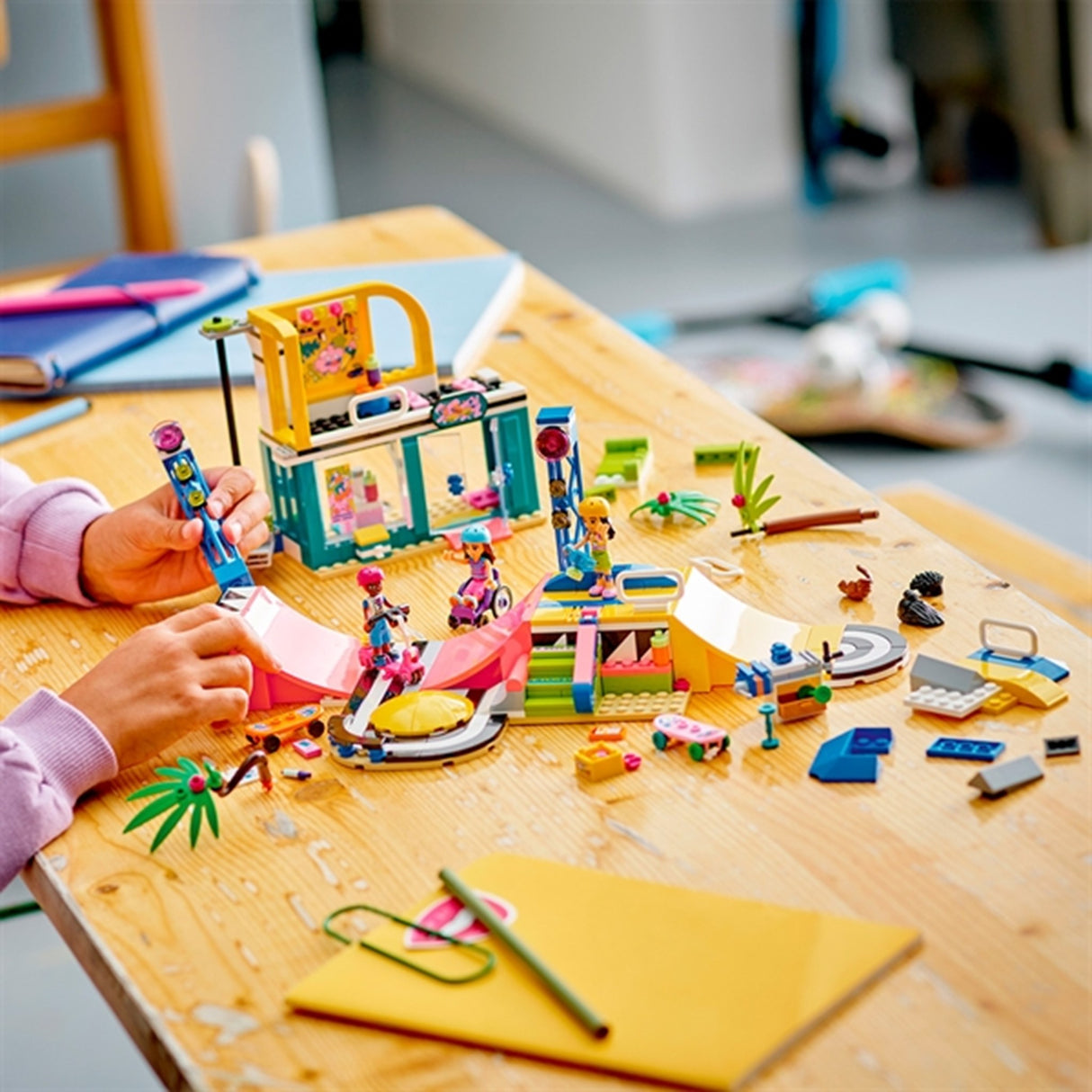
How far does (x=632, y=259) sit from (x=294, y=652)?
99.4 inches

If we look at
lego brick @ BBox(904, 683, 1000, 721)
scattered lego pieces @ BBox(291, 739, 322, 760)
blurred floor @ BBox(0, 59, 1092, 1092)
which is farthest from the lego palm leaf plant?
blurred floor @ BBox(0, 59, 1092, 1092)

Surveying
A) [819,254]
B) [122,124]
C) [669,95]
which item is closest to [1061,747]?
[122,124]

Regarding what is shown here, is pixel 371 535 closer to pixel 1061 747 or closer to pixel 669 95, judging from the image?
pixel 1061 747

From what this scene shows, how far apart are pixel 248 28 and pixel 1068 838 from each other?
210 cm

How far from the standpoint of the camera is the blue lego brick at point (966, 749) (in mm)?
789

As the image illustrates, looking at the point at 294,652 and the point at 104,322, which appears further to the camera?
the point at 104,322

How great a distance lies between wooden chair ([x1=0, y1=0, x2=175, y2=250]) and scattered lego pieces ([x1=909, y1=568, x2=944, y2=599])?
176cm

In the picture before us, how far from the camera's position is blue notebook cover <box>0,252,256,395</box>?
1.36 metres

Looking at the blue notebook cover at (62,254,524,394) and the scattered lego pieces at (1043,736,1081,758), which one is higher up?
the blue notebook cover at (62,254,524,394)

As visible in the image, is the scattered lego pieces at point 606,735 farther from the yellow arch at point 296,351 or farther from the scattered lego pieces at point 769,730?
the yellow arch at point 296,351

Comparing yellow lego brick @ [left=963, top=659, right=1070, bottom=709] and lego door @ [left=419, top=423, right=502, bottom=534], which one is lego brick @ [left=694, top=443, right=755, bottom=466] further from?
yellow lego brick @ [left=963, top=659, right=1070, bottom=709]

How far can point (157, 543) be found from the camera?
39.7 inches

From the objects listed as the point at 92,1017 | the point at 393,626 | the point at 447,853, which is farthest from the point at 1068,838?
the point at 92,1017

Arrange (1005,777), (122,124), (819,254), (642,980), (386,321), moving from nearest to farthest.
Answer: (642,980) < (1005,777) < (386,321) < (122,124) < (819,254)
